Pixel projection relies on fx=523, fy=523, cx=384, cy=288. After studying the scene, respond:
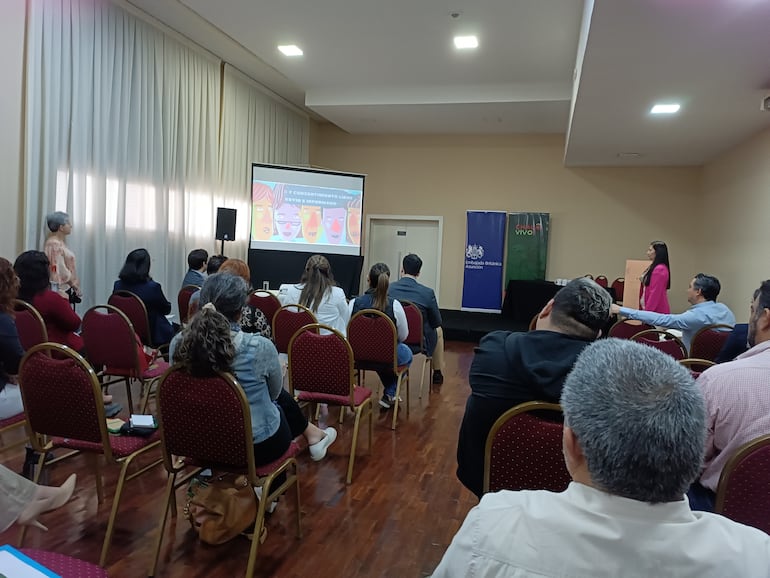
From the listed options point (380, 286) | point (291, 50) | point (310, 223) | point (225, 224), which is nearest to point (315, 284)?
point (380, 286)

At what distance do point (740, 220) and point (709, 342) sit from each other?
4.48 meters

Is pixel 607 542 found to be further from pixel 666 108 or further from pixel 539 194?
pixel 539 194

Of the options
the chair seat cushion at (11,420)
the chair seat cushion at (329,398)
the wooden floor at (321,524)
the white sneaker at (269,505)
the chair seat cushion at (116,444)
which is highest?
the chair seat cushion at (329,398)

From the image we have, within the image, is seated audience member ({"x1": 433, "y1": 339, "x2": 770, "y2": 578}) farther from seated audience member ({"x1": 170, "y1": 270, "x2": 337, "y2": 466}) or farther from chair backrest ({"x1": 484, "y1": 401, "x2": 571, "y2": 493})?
seated audience member ({"x1": 170, "y1": 270, "x2": 337, "y2": 466})

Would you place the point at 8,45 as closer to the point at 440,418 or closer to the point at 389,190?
the point at 440,418

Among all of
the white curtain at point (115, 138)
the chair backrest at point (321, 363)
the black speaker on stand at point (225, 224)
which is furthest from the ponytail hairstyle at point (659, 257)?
the white curtain at point (115, 138)

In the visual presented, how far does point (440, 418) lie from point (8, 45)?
499 centimetres

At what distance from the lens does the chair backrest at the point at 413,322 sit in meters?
4.46

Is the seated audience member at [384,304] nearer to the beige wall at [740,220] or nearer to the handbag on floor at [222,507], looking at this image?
the handbag on floor at [222,507]

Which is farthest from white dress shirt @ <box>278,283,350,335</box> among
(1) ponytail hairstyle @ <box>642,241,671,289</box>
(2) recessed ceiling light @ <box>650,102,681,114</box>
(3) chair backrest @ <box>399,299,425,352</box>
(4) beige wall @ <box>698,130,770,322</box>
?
(4) beige wall @ <box>698,130,770,322</box>

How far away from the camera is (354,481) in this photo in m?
2.93

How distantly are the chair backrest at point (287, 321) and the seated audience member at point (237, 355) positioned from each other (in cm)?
145

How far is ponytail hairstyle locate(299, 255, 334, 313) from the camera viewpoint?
13.3 ft

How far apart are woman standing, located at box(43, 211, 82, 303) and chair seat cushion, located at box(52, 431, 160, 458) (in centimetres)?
323
